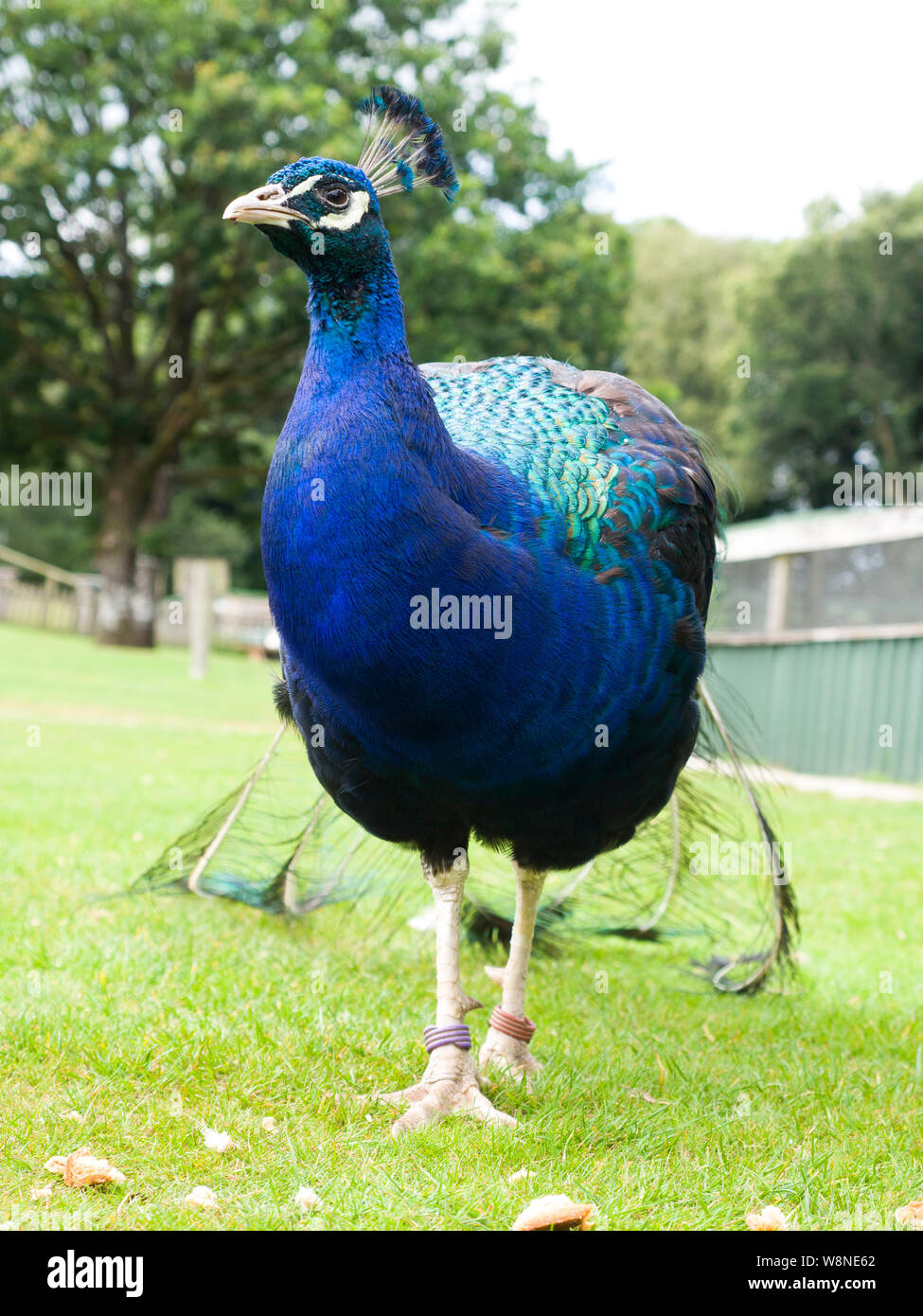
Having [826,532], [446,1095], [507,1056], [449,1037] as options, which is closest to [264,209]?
[449,1037]

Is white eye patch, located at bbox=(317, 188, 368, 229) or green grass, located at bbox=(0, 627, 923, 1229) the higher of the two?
white eye patch, located at bbox=(317, 188, 368, 229)

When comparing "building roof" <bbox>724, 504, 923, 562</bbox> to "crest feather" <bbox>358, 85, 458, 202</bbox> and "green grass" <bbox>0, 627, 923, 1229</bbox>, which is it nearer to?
"green grass" <bbox>0, 627, 923, 1229</bbox>

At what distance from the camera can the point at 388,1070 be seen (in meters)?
3.90

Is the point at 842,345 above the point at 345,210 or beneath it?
above

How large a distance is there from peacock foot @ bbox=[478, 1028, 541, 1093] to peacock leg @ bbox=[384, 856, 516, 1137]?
0.21 metres

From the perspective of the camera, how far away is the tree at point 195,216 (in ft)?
67.1

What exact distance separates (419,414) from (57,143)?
20.7m

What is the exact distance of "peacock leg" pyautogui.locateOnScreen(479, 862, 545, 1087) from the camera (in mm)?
3988

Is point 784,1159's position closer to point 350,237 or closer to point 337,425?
point 337,425

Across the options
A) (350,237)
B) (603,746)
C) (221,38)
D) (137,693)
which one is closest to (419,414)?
(350,237)

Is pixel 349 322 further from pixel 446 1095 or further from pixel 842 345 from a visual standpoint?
pixel 842 345

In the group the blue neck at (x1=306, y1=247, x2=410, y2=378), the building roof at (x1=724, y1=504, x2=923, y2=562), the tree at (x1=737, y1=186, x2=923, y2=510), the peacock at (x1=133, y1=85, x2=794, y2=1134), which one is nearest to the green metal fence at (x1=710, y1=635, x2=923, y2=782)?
the building roof at (x1=724, y1=504, x2=923, y2=562)

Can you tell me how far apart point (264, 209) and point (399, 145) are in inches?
23.4
